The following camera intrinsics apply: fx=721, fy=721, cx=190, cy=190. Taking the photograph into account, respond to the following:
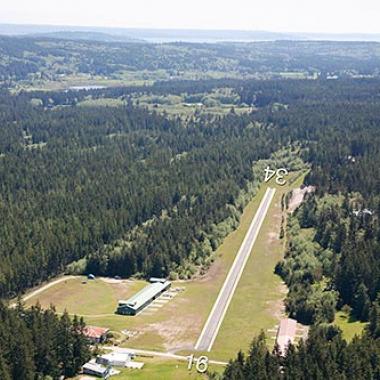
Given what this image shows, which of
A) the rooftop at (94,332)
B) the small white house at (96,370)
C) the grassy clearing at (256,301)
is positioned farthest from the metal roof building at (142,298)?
the small white house at (96,370)

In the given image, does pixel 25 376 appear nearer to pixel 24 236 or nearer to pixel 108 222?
pixel 24 236

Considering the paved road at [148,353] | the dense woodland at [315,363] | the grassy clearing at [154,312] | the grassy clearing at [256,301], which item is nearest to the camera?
the dense woodland at [315,363]

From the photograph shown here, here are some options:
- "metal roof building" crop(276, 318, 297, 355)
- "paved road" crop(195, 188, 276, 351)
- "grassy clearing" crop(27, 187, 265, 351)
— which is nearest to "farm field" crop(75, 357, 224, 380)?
"grassy clearing" crop(27, 187, 265, 351)

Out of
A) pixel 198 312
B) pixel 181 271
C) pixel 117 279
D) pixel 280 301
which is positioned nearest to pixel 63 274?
pixel 117 279

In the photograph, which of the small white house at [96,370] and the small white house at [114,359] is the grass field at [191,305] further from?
the small white house at [96,370]

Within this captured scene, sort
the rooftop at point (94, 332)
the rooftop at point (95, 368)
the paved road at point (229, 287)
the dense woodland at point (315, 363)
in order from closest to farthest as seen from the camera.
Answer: the dense woodland at point (315, 363) < the rooftop at point (95, 368) < the rooftop at point (94, 332) < the paved road at point (229, 287)

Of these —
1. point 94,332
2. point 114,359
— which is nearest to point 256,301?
point 94,332

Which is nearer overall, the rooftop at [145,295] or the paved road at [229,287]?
the paved road at [229,287]

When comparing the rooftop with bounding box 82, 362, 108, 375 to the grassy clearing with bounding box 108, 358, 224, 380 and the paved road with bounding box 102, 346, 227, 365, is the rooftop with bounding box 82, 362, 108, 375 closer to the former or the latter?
the grassy clearing with bounding box 108, 358, 224, 380
